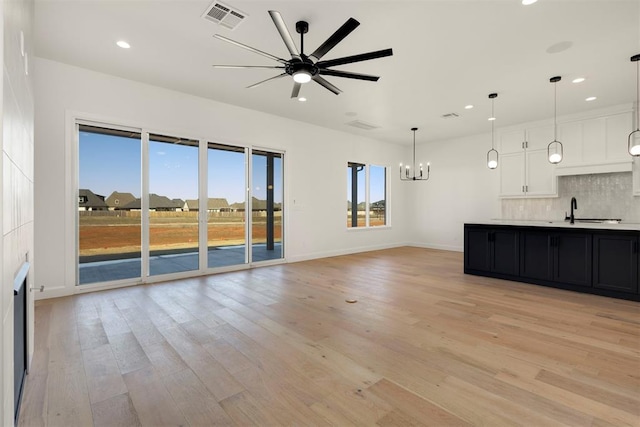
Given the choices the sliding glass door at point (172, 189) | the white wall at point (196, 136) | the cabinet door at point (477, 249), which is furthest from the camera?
the cabinet door at point (477, 249)

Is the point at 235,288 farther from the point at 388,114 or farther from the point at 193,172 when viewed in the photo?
the point at 388,114

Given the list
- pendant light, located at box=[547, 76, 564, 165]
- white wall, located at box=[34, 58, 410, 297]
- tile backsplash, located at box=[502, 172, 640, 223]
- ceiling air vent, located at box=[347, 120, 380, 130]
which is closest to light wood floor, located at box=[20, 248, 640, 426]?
white wall, located at box=[34, 58, 410, 297]

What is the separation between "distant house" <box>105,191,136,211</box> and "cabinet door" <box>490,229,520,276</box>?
6123mm

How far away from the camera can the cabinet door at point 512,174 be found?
686cm

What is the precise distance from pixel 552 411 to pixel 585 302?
2.89m

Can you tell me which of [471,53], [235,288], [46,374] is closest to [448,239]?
[471,53]

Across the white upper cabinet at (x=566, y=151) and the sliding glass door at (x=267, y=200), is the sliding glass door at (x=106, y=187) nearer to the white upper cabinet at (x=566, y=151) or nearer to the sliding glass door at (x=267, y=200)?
the sliding glass door at (x=267, y=200)

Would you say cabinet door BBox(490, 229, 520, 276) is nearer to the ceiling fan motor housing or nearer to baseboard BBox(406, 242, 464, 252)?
baseboard BBox(406, 242, 464, 252)

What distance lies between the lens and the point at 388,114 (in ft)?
20.7

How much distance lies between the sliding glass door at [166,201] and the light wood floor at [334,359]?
1316 mm

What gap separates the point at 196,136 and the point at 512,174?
6952mm

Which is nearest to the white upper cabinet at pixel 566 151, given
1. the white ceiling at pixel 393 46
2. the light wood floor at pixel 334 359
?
the white ceiling at pixel 393 46

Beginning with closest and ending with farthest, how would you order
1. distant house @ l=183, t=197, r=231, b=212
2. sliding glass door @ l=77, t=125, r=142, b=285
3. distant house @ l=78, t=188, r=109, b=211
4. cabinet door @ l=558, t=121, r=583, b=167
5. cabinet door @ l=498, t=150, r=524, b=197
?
distant house @ l=78, t=188, r=109, b=211
sliding glass door @ l=77, t=125, r=142, b=285
distant house @ l=183, t=197, r=231, b=212
cabinet door @ l=558, t=121, r=583, b=167
cabinet door @ l=498, t=150, r=524, b=197

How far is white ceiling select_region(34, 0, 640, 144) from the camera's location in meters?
2.98
